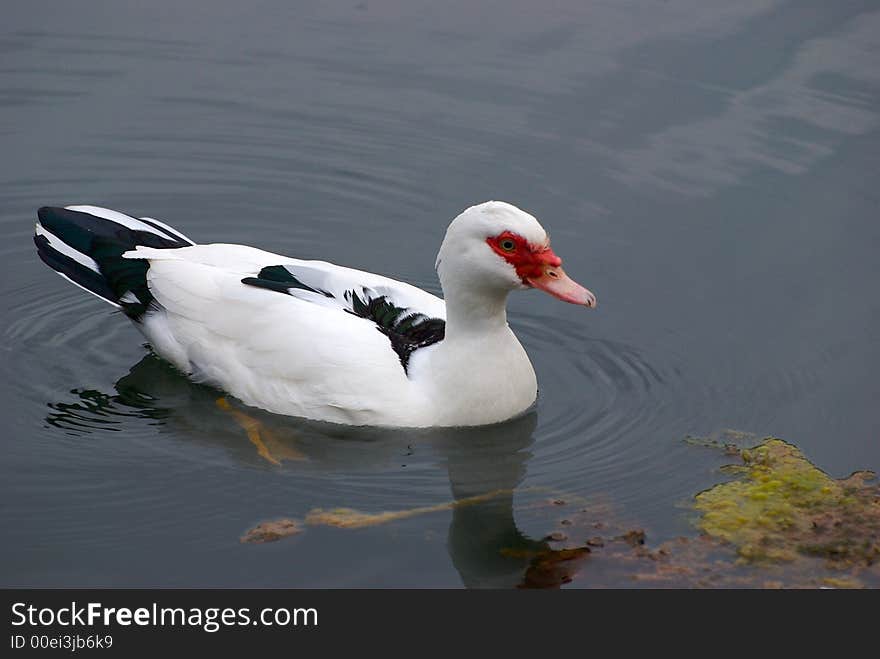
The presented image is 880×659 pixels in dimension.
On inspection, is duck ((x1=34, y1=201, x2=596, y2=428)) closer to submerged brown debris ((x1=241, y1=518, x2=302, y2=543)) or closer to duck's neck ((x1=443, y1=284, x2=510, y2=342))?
duck's neck ((x1=443, y1=284, x2=510, y2=342))

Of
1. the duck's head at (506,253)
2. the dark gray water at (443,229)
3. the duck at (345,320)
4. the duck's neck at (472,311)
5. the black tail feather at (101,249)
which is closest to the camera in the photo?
the dark gray water at (443,229)

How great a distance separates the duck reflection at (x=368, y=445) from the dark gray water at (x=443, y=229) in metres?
0.02

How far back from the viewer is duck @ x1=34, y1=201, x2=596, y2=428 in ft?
27.4

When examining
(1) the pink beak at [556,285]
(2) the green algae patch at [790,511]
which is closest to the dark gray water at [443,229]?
(2) the green algae patch at [790,511]

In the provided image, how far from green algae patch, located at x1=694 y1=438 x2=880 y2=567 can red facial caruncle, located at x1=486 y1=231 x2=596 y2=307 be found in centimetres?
122

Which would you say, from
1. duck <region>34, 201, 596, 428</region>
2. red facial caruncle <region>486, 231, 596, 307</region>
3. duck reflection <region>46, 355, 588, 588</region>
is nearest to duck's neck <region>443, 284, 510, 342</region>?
duck <region>34, 201, 596, 428</region>

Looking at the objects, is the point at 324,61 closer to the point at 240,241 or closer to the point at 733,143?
the point at 240,241

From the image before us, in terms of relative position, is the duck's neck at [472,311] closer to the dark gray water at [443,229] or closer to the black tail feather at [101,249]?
the dark gray water at [443,229]

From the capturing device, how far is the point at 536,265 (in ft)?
27.2

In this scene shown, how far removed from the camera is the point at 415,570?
7371mm

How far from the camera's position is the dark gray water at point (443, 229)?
790 cm

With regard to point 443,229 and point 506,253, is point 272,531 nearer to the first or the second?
point 506,253

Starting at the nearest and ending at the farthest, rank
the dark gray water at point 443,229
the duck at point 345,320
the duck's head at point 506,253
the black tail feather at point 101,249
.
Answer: the dark gray water at point 443,229 < the duck's head at point 506,253 < the duck at point 345,320 < the black tail feather at point 101,249
